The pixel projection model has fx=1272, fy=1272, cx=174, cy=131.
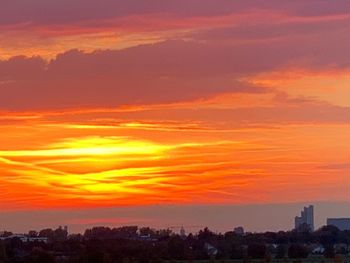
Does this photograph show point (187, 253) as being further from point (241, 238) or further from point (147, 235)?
point (147, 235)

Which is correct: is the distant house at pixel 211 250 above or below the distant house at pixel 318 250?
below

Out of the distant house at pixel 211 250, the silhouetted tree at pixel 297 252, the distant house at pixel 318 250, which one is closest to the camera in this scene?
the silhouetted tree at pixel 297 252

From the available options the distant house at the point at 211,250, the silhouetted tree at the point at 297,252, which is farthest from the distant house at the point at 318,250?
the distant house at the point at 211,250

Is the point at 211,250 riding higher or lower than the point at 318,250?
lower

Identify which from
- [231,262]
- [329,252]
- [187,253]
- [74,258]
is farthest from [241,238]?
[74,258]

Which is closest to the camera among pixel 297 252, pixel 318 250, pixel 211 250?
pixel 297 252

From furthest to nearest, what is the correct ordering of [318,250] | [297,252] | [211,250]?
1. [318,250]
2. [211,250]
3. [297,252]

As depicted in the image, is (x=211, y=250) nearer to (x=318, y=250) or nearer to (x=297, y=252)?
(x=297, y=252)

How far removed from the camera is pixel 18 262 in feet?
286

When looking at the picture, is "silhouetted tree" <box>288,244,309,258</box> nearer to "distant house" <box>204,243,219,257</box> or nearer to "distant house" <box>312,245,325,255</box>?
"distant house" <box>312,245,325,255</box>

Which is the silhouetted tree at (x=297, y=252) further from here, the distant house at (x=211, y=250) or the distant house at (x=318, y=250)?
the distant house at (x=211, y=250)

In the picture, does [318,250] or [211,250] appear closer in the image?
[211,250]

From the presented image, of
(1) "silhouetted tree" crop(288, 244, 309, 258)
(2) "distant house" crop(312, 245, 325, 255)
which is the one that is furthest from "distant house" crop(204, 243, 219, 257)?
(2) "distant house" crop(312, 245, 325, 255)

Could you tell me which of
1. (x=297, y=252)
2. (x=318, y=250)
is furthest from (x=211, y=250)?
(x=318, y=250)
